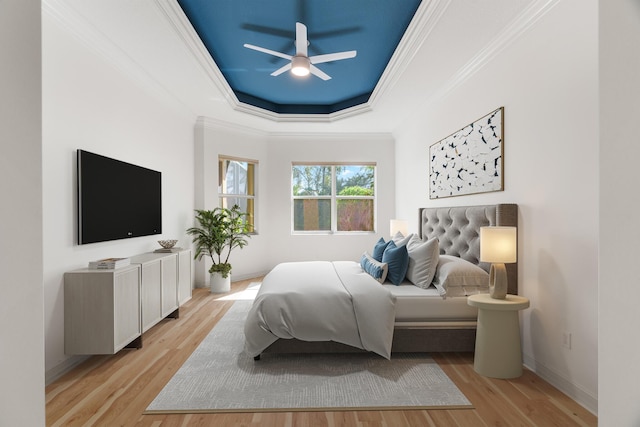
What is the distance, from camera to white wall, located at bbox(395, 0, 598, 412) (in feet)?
6.66

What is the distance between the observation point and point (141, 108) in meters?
3.79

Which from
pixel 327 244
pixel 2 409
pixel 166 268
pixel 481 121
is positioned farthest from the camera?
pixel 327 244

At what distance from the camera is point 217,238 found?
16.8 feet

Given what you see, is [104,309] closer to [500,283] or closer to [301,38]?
[301,38]

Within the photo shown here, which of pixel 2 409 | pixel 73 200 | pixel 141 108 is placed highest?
pixel 141 108

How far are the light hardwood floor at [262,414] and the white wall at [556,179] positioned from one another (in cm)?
28

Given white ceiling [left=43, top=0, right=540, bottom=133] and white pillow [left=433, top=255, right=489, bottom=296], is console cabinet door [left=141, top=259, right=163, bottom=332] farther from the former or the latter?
white pillow [left=433, top=255, right=489, bottom=296]

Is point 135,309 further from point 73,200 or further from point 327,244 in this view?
point 327,244

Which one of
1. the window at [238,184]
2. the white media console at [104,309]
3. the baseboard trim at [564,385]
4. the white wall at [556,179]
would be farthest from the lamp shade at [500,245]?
the window at [238,184]

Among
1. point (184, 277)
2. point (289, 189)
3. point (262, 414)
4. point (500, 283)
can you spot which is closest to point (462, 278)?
point (500, 283)

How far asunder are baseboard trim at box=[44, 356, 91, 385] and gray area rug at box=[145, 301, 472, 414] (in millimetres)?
879

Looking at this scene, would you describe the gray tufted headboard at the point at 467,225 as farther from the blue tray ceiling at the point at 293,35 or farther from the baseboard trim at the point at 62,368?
the baseboard trim at the point at 62,368

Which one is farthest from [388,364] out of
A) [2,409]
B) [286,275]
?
[2,409]

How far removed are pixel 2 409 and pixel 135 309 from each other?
2.48m
